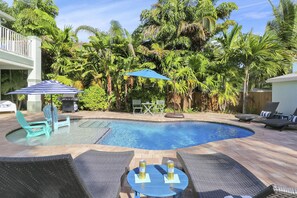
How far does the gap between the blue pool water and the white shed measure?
3.57 metres

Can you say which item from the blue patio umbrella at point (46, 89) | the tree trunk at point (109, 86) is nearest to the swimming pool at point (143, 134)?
the blue patio umbrella at point (46, 89)

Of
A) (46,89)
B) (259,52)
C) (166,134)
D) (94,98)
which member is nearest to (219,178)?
(46,89)

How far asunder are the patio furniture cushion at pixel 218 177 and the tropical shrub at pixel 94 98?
37.5ft

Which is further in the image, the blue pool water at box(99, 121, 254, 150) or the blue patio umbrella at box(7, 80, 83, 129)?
Result: the blue pool water at box(99, 121, 254, 150)

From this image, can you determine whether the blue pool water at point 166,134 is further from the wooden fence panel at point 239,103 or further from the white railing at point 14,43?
the white railing at point 14,43

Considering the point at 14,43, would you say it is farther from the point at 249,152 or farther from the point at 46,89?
the point at 249,152

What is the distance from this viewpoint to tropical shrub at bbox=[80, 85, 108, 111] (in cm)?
1484

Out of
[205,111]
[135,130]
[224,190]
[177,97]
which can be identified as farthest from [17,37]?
[224,190]

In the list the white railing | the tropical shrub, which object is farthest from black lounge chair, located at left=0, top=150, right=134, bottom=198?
the tropical shrub

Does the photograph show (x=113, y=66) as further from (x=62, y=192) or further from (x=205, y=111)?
(x=62, y=192)

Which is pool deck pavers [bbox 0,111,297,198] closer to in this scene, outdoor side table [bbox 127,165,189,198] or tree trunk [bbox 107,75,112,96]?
outdoor side table [bbox 127,165,189,198]

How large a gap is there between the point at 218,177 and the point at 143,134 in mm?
6342

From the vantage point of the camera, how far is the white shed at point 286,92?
37.5ft

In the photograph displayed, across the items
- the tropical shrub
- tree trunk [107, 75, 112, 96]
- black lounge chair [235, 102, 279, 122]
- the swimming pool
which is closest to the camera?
the swimming pool
